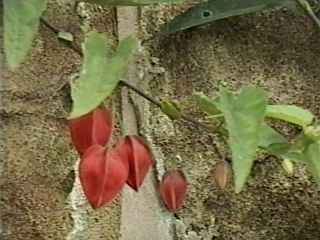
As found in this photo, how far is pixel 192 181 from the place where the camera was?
952mm

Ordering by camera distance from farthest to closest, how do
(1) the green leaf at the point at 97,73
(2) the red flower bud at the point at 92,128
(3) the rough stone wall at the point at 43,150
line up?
(3) the rough stone wall at the point at 43,150 < (2) the red flower bud at the point at 92,128 < (1) the green leaf at the point at 97,73

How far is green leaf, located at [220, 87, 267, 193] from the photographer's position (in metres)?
0.65

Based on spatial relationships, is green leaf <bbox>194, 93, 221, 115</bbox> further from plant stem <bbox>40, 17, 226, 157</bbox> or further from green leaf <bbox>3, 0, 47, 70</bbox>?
green leaf <bbox>3, 0, 47, 70</bbox>

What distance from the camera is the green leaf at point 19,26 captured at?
0.65 m

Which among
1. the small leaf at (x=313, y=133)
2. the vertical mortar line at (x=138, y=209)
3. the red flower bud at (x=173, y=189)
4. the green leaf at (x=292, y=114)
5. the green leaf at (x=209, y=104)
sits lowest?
the vertical mortar line at (x=138, y=209)

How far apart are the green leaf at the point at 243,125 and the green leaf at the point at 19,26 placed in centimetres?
15

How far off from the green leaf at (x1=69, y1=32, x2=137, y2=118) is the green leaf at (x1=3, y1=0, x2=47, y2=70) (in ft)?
0.15

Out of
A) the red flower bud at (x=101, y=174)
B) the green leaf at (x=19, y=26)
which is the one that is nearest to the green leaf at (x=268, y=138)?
the red flower bud at (x=101, y=174)

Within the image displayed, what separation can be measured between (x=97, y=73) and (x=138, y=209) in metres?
0.31

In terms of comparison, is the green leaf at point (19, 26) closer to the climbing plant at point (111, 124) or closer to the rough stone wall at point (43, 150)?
the climbing plant at point (111, 124)

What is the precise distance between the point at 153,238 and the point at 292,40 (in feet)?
0.81

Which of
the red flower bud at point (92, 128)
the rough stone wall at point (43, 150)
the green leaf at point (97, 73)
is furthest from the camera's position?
the rough stone wall at point (43, 150)

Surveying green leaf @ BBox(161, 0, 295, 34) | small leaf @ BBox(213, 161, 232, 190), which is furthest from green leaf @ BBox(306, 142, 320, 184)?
green leaf @ BBox(161, 0, 295, 34)

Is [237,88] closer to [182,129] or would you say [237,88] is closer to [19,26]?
[182,129]
